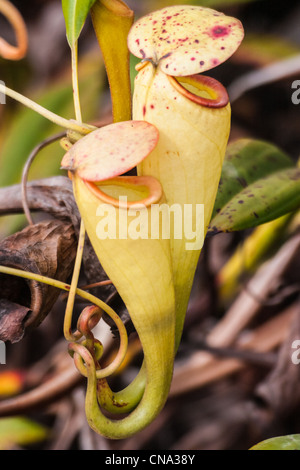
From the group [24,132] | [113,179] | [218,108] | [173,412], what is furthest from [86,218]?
[173,412]

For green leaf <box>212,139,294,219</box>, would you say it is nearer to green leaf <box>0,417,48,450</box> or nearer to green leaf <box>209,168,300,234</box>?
green leaf <box>209,168,300,234</box>

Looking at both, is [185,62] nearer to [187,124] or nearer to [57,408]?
[187,124]

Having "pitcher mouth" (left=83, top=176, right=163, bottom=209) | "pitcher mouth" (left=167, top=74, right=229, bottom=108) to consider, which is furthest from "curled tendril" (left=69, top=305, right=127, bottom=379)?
"pitcher mouth" (left=167, top=74, right=229, bottom=108)

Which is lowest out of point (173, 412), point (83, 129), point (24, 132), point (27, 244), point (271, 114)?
point (173, 412)

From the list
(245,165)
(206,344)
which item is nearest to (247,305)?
(206,344)

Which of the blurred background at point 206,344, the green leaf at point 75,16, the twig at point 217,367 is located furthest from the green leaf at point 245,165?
the twig at point 217,367

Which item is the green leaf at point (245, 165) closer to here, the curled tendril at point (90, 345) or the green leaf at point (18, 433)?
the curled tendril at point (90, 345)
